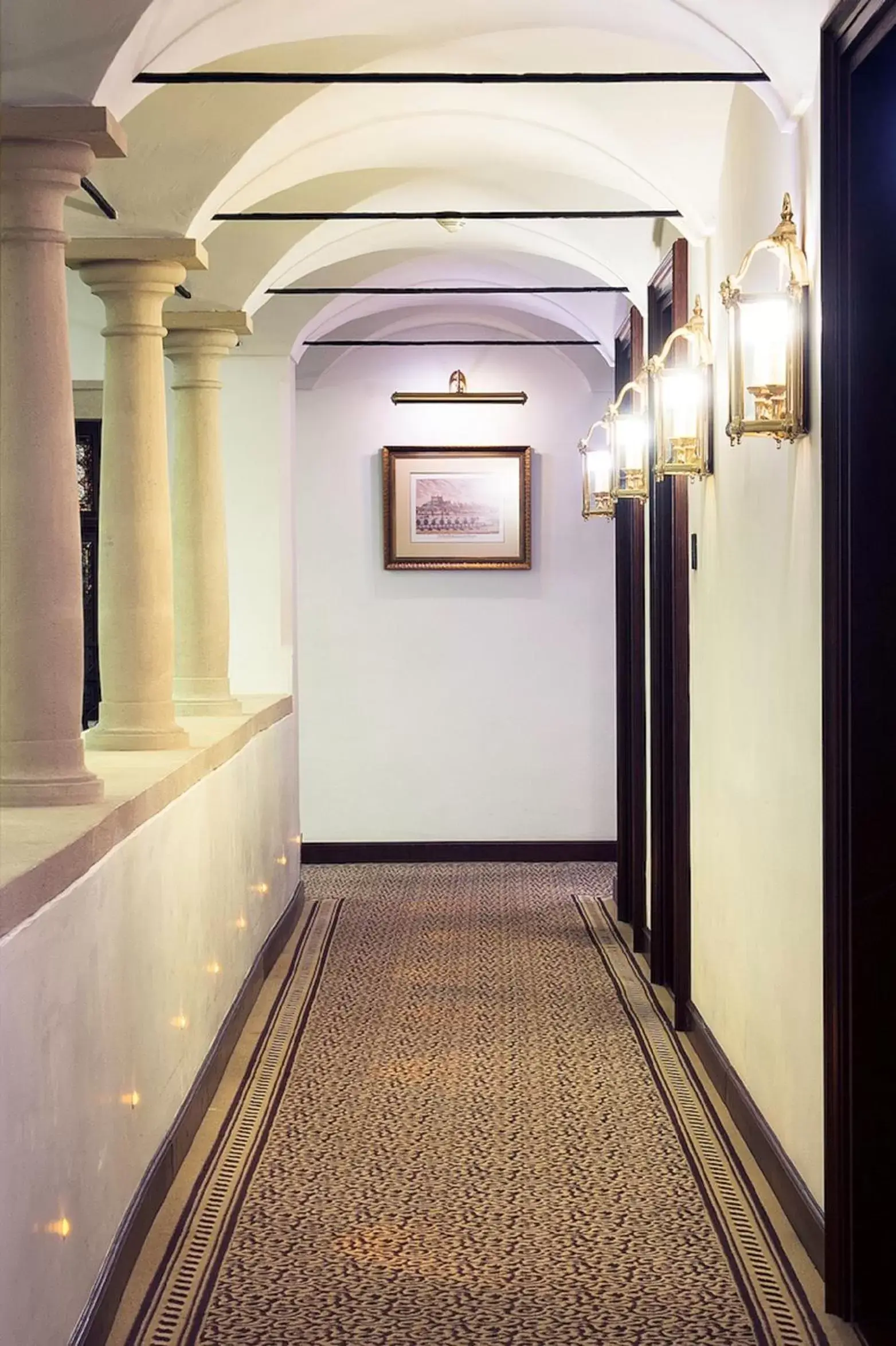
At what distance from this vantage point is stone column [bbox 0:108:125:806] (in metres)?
4.25

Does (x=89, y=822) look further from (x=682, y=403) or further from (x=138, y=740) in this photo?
(x=682, y=403)

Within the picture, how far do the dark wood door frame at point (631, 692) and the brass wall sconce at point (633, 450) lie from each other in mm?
628

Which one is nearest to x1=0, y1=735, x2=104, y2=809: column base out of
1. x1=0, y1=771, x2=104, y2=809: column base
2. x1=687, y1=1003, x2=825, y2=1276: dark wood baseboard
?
x1=0, y1=771, x2=104, y2=809: column base

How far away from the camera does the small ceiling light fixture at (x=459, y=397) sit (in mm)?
11078

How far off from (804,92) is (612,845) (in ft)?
24.5

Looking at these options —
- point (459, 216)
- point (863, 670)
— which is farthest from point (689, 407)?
point (863, 670)

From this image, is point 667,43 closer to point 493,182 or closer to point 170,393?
point 493,182

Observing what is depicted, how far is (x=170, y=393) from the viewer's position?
10516 mm

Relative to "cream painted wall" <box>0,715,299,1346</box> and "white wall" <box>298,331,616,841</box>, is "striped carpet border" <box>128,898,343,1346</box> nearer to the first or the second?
"cream painted wall" <box>0,715,299,1346</box>

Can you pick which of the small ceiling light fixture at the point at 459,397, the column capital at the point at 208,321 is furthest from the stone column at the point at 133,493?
the small ceiling light fixture at the point at 459,397

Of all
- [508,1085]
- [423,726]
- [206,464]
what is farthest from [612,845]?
[508,1085]

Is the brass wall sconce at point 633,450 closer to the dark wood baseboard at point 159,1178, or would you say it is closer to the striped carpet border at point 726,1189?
the striped carpet border at point 726,1189

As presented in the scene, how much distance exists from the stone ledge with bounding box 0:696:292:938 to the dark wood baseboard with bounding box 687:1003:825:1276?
6.49ft

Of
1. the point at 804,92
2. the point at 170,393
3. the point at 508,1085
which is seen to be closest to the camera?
the point at 804,92
